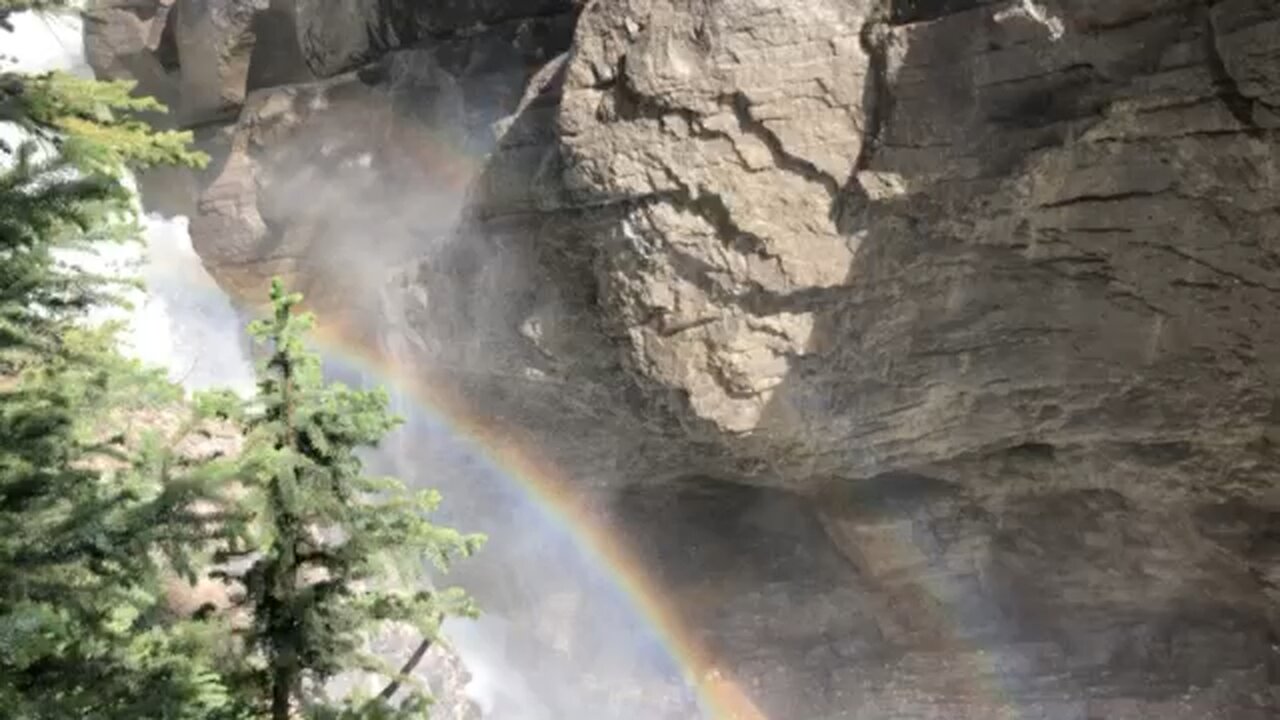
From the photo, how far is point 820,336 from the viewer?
427 inches

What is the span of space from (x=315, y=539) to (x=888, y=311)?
7217 millimetres

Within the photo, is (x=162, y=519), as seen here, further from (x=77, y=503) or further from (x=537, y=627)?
(x=537, y=627)

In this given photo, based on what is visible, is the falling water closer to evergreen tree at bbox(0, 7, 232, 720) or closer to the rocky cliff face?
the rocky cliff face

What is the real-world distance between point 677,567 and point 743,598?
1039 millimetres

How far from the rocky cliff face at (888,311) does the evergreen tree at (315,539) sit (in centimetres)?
613

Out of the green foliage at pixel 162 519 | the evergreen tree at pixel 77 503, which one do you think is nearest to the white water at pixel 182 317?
the evergreen tree at pixel 77 503

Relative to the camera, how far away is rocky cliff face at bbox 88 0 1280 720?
9.41 m

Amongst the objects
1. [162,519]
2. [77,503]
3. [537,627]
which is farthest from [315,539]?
[537,627]

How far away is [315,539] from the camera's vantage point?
4.90 meters

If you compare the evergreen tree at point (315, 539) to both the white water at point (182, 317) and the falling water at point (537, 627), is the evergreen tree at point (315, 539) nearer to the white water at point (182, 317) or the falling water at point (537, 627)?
the falling water at point (537, 627)

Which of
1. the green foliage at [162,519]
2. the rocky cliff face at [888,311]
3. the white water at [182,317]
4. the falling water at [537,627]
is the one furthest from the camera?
the white water at [182,317]

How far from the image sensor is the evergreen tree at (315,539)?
4.49 m

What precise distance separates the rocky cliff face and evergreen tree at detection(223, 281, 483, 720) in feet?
20.1

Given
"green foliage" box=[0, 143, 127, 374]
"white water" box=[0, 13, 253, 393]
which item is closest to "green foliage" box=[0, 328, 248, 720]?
"green foliage" box=[0, 143, 127, 374]
